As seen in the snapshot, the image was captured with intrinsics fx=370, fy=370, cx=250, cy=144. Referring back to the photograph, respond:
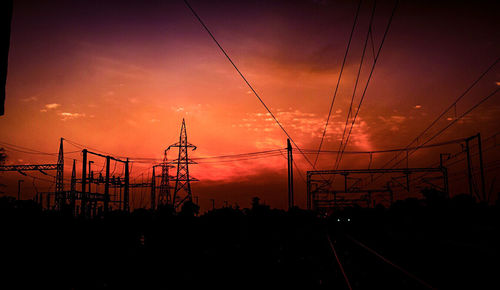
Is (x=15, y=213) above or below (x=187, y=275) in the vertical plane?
above

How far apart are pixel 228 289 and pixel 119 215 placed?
81.7 ft

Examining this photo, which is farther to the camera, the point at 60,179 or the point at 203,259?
the point at 60,179

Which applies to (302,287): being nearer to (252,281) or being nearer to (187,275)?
(252,281)

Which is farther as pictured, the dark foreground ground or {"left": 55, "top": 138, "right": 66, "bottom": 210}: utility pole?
{"left": 55, "top": 138, "right": 66, "bottom": 210}: utility pole

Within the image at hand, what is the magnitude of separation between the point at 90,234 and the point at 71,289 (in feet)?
42.8

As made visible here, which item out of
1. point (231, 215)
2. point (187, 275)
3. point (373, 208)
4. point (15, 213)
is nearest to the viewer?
point (187, 275)

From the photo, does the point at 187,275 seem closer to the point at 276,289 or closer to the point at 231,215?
the point at 276,289

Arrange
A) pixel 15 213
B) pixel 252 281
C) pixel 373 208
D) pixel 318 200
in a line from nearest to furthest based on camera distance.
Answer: pixel 252 281, pixel 15 213, pixel 318 200, pixel 373 208

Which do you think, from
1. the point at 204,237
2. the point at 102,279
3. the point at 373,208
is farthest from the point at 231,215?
the point at 373,208

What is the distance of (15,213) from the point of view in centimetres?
Answer: 2156

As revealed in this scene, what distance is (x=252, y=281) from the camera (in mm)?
11805

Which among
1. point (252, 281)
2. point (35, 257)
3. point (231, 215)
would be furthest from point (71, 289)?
point (231, 215)

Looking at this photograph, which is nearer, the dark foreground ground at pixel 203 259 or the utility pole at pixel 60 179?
the dark foreground ground at pixel 203 259

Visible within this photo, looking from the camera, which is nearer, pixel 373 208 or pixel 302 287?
pixel 302 287
